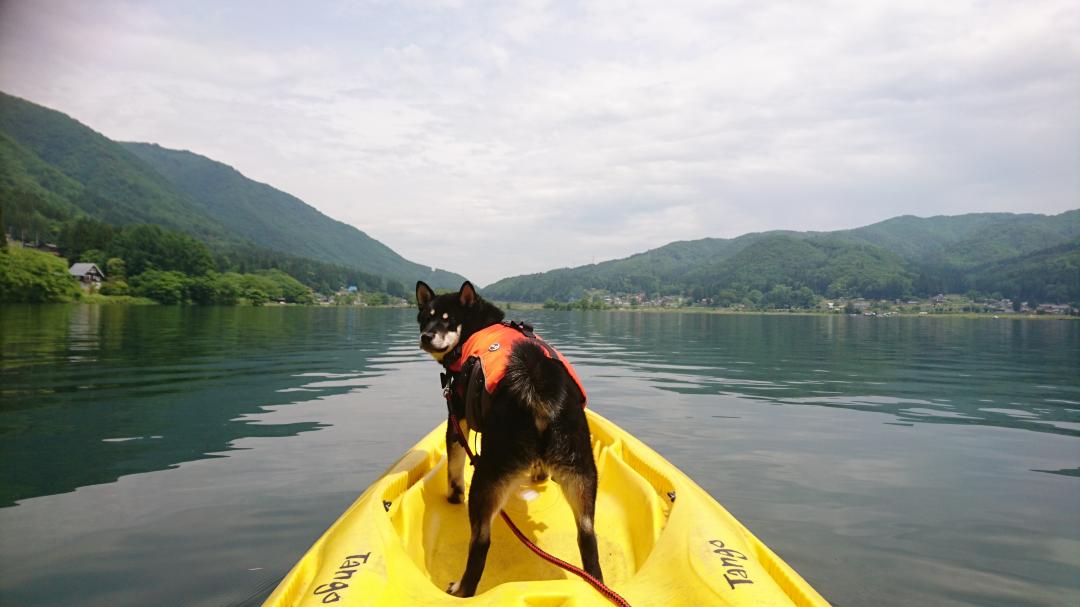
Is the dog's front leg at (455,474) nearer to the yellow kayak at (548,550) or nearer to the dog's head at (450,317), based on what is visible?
the yellow kayak at (548,550)

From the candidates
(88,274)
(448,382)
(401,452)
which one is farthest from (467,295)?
(88,274)

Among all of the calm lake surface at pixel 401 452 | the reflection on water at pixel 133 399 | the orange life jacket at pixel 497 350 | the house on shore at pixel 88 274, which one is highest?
the house on shore at pixel 88 274

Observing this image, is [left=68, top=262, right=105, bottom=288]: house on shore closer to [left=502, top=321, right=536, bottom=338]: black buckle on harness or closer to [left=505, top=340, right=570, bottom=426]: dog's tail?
[left=502, top=321, right=536, bottom=338]: black buckle on harness

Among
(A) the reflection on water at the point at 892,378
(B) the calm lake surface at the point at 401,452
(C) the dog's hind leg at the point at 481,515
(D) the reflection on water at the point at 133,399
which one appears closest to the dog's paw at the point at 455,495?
(B) the calm lake surface at the point at 401,452

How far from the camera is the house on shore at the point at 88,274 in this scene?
370 ft

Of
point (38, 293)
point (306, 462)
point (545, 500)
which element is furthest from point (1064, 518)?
point (38, 293)

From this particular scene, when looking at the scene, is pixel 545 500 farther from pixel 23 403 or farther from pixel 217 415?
pixel 23 403

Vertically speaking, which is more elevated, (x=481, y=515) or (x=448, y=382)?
(x=448, y=382)

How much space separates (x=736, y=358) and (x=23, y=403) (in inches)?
1060

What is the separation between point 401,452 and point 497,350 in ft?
22.9

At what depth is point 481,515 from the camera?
4.11m

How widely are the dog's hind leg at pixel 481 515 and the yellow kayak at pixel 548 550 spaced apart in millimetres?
311

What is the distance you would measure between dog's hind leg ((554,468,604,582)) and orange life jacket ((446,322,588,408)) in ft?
1.78

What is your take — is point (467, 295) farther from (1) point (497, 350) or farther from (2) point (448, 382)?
(1) point (497, 350)
